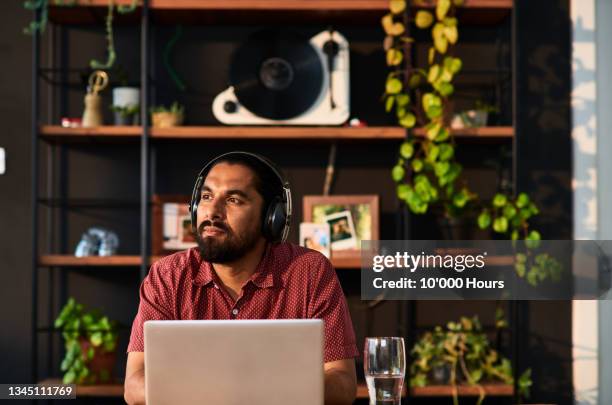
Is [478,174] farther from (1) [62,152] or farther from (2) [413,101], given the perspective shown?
(1) [62,152]

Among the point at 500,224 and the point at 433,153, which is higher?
the point at 433,153

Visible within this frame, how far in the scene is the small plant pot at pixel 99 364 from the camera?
11.6 feet

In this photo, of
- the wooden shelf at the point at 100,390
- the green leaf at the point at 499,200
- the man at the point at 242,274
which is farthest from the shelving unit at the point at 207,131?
the man at the point at 242,274

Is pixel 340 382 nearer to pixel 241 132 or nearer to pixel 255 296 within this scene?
pixel 255 296

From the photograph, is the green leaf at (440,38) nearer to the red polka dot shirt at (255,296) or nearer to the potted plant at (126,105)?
the potted plant at (126,105)

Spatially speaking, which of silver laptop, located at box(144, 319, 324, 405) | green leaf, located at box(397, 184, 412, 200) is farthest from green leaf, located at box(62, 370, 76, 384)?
silver laptop, located at box(144, 319, 324, 405)

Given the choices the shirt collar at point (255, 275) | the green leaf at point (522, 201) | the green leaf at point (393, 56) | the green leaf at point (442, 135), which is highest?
the green leaf at point (393, 56)

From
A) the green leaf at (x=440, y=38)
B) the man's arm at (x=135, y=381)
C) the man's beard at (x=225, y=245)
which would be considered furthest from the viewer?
the green leaf at (x=440, y=38)

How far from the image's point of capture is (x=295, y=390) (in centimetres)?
145

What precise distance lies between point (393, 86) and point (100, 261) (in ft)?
4.33

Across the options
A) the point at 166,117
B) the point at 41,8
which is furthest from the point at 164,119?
the point at 41,8

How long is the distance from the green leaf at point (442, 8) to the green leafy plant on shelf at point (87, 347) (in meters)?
1.74

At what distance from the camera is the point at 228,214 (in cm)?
208

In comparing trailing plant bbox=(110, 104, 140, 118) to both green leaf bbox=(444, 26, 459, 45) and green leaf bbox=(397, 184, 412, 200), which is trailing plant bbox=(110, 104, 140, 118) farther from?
green leaf bbox=(444, 26, 459, 45)
